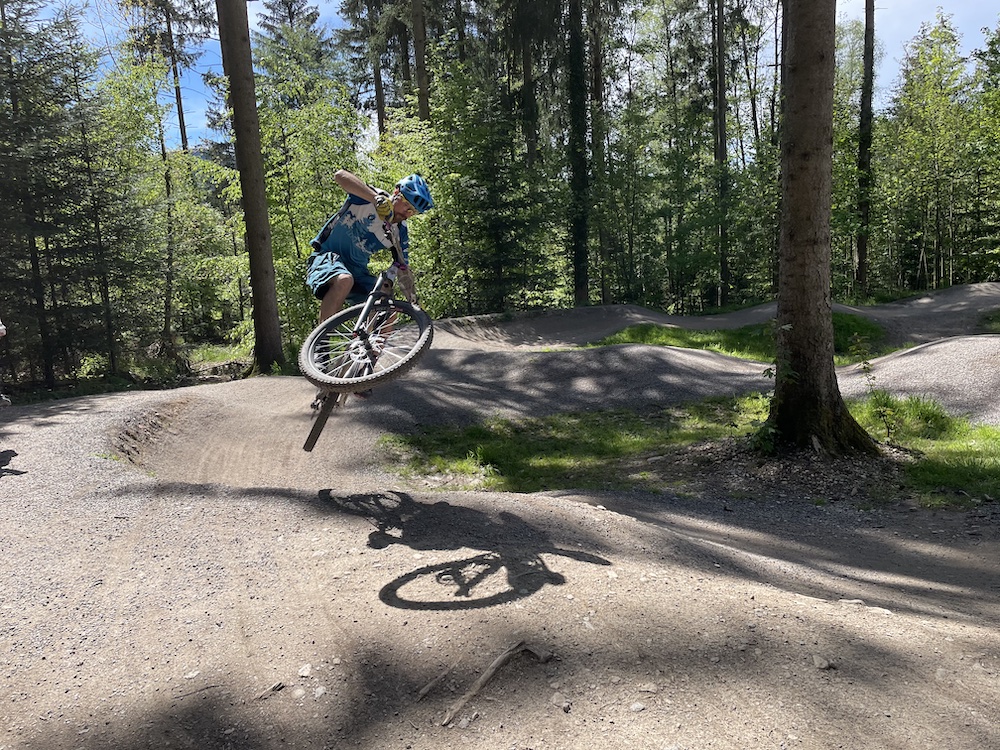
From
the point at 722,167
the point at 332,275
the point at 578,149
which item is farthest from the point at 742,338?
the point at 332,275

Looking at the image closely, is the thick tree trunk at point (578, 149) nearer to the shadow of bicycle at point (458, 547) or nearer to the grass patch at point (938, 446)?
the grass patch at point (938, 446)

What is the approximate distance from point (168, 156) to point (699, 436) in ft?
64.4

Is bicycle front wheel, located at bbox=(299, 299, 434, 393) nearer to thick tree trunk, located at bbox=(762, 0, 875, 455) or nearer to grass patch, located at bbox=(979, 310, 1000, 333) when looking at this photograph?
thick tree trunk, located at bbox=(762, 0, 875, 455)

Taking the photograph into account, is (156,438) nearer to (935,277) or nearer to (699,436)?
(699,436)

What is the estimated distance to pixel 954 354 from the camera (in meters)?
9.79

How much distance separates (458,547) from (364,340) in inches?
68.6

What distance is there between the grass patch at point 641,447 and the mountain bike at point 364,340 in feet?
8.99

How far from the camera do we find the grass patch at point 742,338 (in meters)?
15.0

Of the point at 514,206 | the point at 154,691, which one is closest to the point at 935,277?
the point at 514,206

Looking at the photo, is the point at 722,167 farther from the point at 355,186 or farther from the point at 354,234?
the point at 355,186

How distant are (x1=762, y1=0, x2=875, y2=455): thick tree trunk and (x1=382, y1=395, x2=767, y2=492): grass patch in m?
1.16

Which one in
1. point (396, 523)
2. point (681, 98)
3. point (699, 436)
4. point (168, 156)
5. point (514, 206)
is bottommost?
point (699, 436)

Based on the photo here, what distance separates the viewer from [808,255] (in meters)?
6.80

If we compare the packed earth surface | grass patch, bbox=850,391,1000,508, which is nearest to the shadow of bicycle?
the packed earth surface
